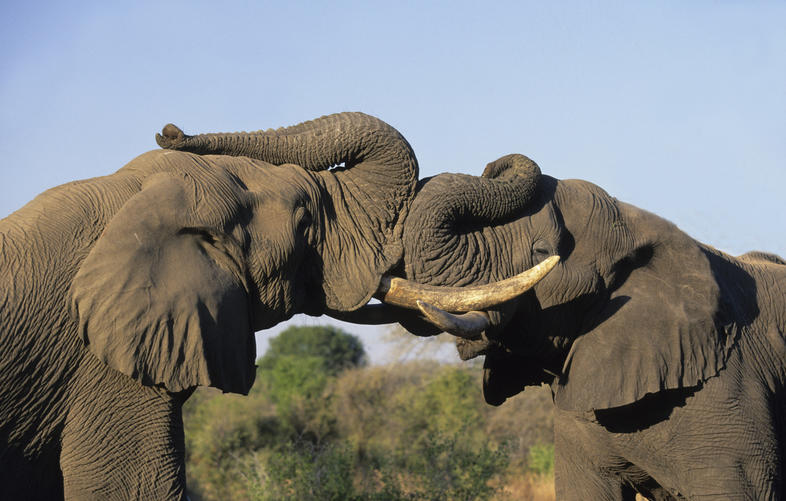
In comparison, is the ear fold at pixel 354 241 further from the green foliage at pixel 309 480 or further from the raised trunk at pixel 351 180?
the green foliage at pixel 309 480

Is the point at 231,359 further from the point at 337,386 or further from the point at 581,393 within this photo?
the point at 337,386

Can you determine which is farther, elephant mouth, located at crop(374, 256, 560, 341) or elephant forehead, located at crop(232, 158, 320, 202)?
elephant mouth, located at crop(374, 256, 560, 341)

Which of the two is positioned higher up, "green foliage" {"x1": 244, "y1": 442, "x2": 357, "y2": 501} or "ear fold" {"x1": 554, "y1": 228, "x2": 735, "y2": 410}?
"ear fold" {"x1": 554, "y1": 228, "x2": 735, "y2": 410}

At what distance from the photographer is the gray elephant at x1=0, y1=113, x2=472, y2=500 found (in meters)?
3.54

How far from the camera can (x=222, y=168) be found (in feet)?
13.1

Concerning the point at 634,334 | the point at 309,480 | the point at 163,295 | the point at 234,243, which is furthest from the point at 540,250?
the point at 309,480

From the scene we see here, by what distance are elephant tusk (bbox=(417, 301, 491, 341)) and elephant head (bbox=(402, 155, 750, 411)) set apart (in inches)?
8.8

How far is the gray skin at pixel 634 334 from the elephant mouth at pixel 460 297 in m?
0.15

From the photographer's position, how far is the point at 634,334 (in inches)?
194

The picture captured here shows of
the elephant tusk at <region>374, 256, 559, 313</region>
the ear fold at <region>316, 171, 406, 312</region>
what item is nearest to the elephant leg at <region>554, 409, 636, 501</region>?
the elephant tusk at <region>374, 256, 559, 313</region>

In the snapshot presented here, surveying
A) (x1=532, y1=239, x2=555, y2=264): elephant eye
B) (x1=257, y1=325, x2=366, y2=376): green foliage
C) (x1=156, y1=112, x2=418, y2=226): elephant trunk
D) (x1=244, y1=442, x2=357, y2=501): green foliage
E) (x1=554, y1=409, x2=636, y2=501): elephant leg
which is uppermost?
(x1=156, y1=112, x2=418, y2=226): elephant trunk

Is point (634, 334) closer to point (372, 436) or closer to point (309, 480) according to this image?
point (309, 480)

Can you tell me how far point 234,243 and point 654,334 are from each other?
219 centimetres

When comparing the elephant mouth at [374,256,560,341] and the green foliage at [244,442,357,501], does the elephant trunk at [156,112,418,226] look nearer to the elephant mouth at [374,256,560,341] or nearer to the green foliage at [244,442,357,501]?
the elephant mouth at [374,256,560,341]
